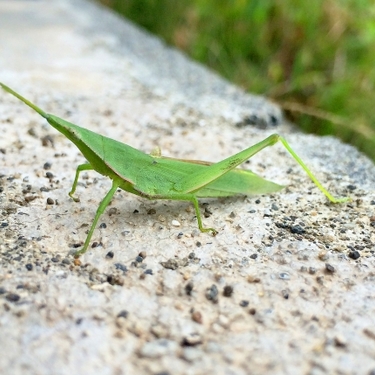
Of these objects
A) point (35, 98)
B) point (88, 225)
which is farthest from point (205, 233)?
point (35, 98)

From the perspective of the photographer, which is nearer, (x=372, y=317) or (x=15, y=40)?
(x=372, y=317)

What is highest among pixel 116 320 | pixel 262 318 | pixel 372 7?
pixel 372 7

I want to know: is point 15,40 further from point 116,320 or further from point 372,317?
point 372,317

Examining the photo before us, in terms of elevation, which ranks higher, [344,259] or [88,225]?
[344,259]

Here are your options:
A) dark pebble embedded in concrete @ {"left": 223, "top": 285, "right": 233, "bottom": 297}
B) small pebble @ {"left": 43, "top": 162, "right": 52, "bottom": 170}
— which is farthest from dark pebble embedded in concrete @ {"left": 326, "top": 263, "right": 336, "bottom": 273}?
small pebble @ {"left": 43, "top": 162, "right": 52, "bottom": 170}

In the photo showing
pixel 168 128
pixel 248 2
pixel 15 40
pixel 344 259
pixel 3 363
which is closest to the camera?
pixel 3 363

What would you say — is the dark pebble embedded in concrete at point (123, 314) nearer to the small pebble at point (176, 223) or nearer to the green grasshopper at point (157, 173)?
the green grasshopper at point (157, 173)

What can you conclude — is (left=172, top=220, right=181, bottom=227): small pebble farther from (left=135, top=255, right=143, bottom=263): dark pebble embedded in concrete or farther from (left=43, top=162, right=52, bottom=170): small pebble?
(left=43, top=162, right=52, bottom=170): small pebble
